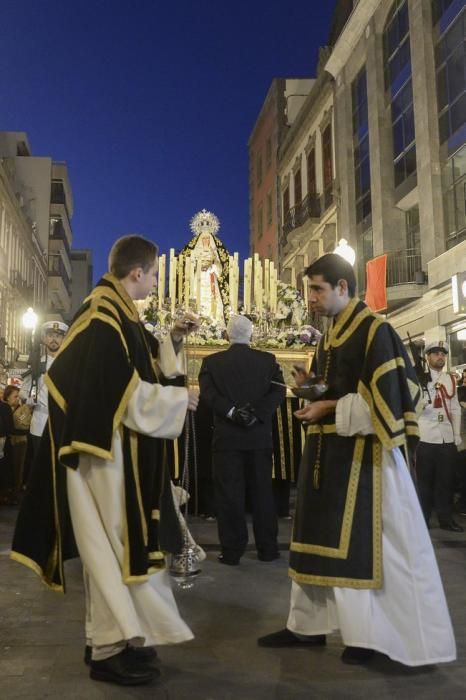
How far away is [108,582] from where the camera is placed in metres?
2.86

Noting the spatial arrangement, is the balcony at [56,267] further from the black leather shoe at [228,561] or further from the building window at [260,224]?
the black leather shoe at [228,561]

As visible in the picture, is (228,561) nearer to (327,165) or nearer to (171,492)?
(171,492)

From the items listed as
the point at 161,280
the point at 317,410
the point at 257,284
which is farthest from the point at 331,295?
the point at 257,284

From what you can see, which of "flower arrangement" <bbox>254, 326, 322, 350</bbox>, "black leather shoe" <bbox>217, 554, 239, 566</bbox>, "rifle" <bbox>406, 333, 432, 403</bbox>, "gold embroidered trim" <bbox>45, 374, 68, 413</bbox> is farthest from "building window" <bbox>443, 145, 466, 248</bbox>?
"gold embroidered trim" <bbox>45, 374, 68, 413</bbox>

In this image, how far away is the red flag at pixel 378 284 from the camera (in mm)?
19781

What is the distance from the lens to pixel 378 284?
789 inches

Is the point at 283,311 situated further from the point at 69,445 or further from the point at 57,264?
the point at 57,264

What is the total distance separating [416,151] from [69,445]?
64.7 feet

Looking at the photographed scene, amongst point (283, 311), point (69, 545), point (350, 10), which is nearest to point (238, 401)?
point (69, 545)

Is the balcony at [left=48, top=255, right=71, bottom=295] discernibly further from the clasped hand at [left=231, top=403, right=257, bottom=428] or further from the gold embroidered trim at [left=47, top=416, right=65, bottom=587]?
the gold embroidered trim at [left=47, top=416, right=65, bottom=587]

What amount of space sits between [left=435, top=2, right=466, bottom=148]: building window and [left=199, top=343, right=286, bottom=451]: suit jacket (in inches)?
575

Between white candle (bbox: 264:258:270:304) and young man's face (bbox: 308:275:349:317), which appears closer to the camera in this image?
young man's face (bbox: 308:275:349:317)

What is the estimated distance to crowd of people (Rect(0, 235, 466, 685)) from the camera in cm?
292

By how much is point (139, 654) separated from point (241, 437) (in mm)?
2800
